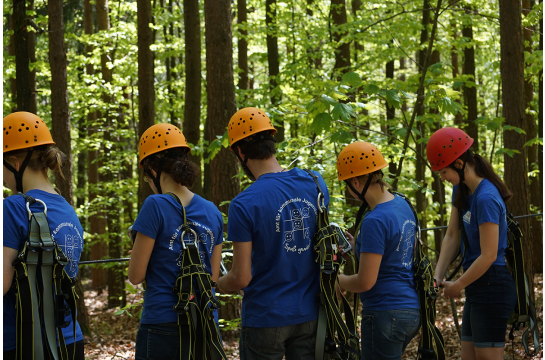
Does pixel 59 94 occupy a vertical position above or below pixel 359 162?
above

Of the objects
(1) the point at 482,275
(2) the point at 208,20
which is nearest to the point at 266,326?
(1) the point at 482,275

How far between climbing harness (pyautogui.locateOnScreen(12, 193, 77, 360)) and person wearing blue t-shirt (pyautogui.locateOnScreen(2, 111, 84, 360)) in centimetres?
5

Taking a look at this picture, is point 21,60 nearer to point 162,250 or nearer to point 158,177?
point 158,177

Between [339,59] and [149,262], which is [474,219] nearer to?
[149,262]

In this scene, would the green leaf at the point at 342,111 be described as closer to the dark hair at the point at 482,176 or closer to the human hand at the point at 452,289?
the dark hair at the point at 482,176

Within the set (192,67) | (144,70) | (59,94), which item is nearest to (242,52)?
(192,67)

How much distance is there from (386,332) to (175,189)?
133cm

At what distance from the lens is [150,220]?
2344 mm

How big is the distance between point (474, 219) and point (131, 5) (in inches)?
504

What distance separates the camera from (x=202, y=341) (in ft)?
7.88

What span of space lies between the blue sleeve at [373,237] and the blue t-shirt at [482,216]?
0.75 m

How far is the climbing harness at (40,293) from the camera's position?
2084 mm

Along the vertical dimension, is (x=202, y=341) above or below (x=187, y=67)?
below

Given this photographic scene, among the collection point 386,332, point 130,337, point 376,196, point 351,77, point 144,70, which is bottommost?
point 130,337
